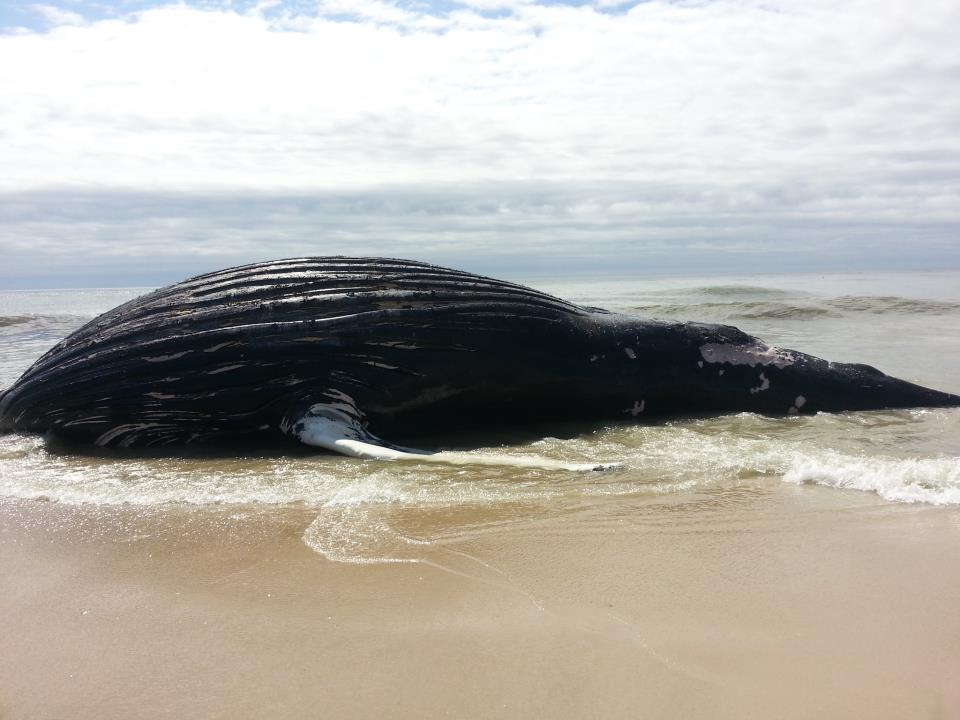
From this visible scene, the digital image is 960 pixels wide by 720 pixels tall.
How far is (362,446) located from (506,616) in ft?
10.1

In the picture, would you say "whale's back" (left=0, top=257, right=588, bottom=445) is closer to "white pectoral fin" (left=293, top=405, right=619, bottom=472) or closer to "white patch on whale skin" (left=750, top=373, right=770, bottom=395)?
"white pectoral fin" (left=293, top=405, right=619, bottom=472)

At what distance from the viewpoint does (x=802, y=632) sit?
2947 millimetres

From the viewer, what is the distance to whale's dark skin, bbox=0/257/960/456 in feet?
21.8

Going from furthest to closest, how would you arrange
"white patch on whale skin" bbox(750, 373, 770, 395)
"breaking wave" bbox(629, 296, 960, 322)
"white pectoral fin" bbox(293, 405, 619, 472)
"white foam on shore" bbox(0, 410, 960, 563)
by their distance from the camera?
"breaking wave" bbox(629, 296, 960, 322) < "white patch on whale skin" bbox(750, 373, 770, 395) < "white pectoral fin" bbox(293, 405, 619, 472) < "white foam on shore" bbox(0, 410, 960, 563)

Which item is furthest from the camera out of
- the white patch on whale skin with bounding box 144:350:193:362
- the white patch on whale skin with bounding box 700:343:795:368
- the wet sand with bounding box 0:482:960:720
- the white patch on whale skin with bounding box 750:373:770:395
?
the white patch on whale skin with bounding box 700:343:795:368

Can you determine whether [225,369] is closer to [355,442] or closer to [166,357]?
[166,357]

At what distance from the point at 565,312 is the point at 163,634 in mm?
5395

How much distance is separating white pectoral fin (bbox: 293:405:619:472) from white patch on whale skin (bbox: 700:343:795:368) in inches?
125

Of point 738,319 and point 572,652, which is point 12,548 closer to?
point 572,652

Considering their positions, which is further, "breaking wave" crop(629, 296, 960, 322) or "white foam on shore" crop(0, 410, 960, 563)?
"breaking wave" crop(629, 296, 960, 322)

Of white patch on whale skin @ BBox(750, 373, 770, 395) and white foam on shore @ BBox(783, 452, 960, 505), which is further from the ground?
white patch on whale skin @ BBox(750, 373, 770, 395)

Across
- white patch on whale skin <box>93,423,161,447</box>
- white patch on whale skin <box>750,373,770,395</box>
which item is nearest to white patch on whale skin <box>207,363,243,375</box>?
white patch on whale skin <box>93,423,161,447</box>

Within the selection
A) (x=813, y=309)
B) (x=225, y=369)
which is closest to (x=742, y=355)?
(x=225, y=369)

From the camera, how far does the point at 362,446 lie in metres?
6.00
